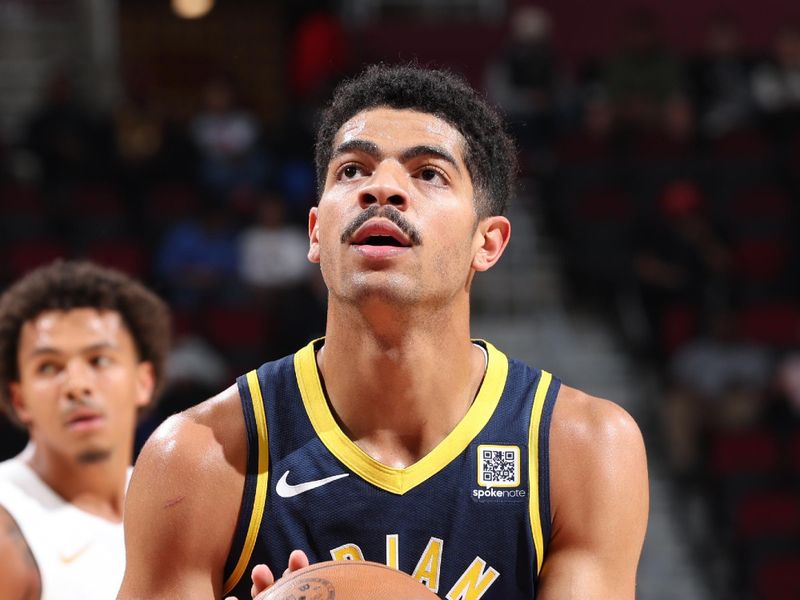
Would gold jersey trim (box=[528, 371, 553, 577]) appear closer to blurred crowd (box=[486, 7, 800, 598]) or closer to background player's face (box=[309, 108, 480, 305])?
background player's face (box=[309, 108, 480, 305])

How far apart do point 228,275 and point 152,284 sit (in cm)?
51

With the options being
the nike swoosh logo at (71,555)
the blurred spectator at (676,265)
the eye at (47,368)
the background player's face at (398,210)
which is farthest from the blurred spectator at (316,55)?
the background player's face at (398,210)

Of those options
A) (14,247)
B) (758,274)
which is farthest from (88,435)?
(758,274)

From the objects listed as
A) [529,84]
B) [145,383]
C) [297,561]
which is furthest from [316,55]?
[297,561]

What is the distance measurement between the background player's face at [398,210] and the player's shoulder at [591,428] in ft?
1.24

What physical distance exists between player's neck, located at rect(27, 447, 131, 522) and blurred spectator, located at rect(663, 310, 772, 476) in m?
5.15

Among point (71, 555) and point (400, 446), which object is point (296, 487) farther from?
point (71, 555)

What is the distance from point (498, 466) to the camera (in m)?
2.97

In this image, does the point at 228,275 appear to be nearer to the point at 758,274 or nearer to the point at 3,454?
the point at 3,454

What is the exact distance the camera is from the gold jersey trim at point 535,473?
293 cm

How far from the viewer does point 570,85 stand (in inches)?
470

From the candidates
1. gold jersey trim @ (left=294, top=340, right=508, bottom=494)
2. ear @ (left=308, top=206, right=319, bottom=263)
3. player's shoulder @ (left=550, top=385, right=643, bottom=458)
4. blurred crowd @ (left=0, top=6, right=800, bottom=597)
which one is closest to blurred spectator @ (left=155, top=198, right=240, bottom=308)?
blurred crowd @ (left=0, top=6, right=800, bottom=597)

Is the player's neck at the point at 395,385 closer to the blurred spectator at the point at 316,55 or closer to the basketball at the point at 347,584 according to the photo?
the basketball at the point at 347,584

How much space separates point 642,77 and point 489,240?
7.87 m
